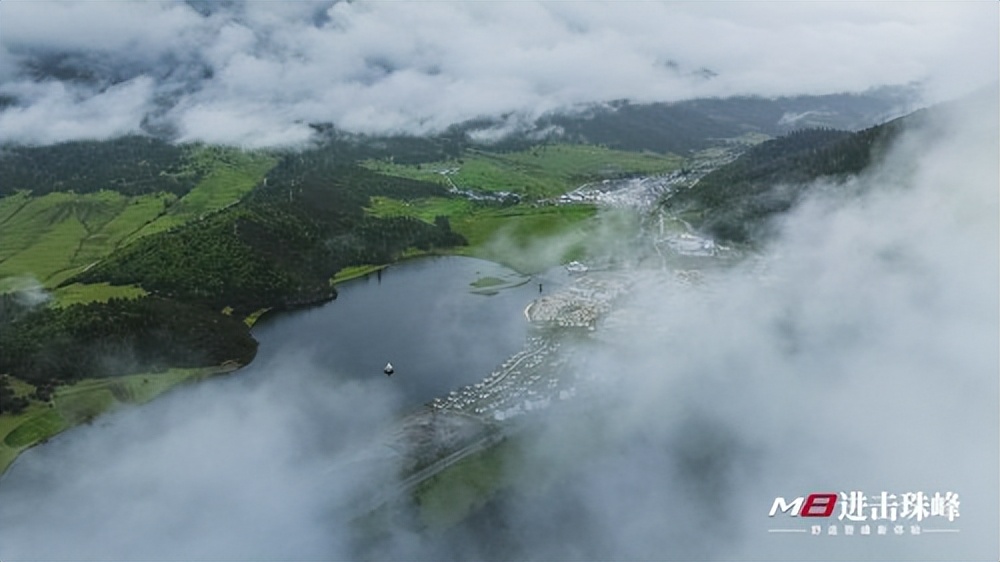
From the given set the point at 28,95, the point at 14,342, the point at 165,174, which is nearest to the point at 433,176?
the point at 165,174

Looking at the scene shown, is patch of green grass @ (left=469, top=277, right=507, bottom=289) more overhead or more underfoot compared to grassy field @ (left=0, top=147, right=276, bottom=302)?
more underfoot

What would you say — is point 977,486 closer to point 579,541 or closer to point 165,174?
point 579,541

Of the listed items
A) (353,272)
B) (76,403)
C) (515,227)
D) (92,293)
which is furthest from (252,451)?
(515,227)

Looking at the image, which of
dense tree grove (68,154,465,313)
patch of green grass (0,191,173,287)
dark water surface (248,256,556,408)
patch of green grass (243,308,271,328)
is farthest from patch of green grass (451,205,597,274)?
patch of green grass (0,191,173,287)

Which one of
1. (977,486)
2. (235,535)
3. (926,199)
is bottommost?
(235,535)

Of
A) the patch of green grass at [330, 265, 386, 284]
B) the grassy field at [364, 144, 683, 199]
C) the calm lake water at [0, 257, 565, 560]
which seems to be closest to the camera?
the calm lake water at [0, 257, 565, 560]

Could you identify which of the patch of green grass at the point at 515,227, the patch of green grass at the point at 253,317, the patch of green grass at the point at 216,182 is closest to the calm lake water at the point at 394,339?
the patch of green grass at the point at 253,317

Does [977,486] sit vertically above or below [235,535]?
above

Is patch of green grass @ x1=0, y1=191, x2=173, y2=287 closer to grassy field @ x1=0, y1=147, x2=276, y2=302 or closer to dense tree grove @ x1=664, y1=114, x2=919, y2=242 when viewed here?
grassy field @ x1=0, y1=147, x2=276, y2=302
